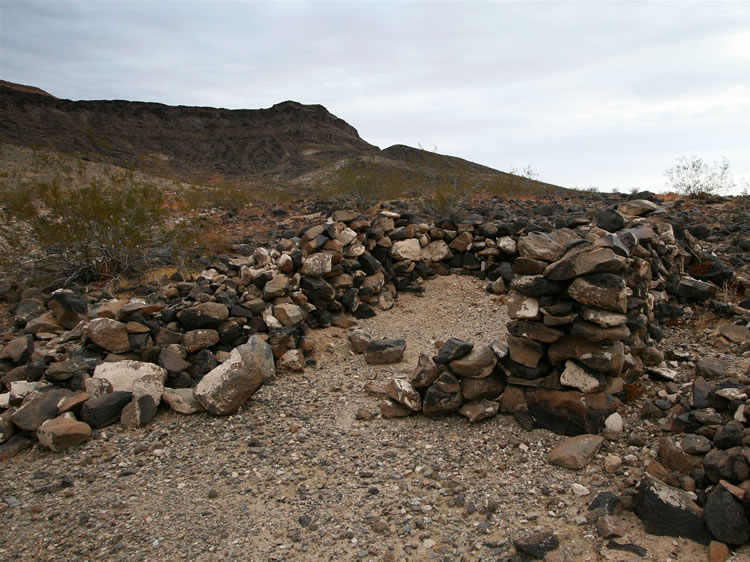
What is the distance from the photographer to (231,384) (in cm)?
430

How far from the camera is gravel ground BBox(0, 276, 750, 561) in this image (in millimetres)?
2867

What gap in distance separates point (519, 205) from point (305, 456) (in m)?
10.6

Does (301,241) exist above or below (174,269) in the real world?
above

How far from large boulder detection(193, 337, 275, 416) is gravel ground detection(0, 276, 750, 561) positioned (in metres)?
0.13

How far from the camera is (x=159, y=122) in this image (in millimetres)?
48656

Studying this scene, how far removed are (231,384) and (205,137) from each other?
5068 centimetres

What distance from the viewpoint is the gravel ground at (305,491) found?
2.87 meters

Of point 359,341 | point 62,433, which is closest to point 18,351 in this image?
point 62,433

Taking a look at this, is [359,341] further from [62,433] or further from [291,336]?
[62,433]

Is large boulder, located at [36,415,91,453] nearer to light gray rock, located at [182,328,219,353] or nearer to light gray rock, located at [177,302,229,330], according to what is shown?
light gray rock, located at [182,328,219,353]

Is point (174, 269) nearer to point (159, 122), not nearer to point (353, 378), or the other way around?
point (353, 378)

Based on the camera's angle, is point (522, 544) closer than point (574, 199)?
Yes

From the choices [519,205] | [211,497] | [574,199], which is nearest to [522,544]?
[211,497]

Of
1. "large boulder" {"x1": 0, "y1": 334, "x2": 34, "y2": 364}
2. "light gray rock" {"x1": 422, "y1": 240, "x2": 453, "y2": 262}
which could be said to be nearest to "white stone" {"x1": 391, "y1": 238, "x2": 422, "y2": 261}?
"light gray rock" {"x1": 422, "y1": 240, "x2": 453, "y2": 262}
